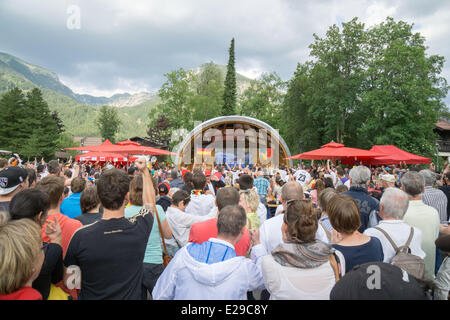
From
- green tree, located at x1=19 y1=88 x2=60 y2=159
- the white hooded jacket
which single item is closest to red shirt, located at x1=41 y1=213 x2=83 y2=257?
the white hooded jacket

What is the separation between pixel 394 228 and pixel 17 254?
9.55ft

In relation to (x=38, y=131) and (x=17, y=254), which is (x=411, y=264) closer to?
(x=17, y=254)

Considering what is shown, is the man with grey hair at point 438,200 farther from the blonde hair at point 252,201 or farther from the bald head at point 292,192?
the blonde hair at point 252,201

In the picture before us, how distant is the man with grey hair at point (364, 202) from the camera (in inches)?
149

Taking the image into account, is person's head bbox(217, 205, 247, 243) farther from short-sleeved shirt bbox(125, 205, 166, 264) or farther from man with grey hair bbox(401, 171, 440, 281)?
man with grey hair bbox(401, 171, 440, 281)

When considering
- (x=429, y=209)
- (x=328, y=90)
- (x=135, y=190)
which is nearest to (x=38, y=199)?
(x=135, y=190)

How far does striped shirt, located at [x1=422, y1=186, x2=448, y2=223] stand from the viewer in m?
4.23

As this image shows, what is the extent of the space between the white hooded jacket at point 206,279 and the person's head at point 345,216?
86 cm

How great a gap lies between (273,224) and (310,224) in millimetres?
1013

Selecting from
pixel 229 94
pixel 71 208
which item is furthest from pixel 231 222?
pixel 229 94

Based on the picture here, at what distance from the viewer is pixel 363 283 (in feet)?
4.66

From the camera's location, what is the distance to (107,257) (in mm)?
1931

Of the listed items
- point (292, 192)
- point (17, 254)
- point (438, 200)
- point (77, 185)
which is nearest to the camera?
point (17, 254)
